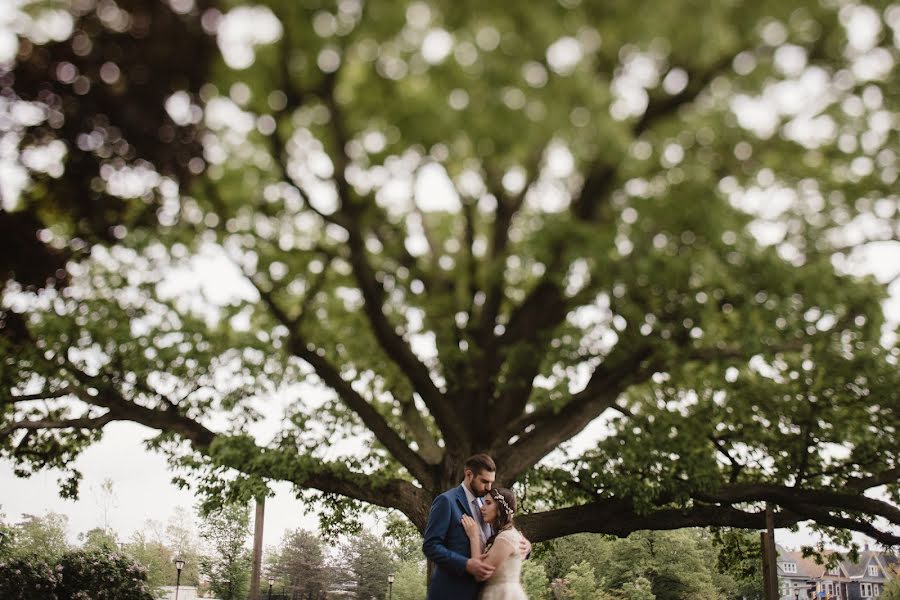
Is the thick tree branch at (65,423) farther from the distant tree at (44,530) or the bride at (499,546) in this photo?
the distant tree at (44,530)

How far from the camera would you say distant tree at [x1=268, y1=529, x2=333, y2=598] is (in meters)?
61.7

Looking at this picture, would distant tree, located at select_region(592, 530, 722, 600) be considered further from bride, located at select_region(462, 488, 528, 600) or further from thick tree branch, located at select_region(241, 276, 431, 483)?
bride, located at select_region(462, 488, 528, 600)

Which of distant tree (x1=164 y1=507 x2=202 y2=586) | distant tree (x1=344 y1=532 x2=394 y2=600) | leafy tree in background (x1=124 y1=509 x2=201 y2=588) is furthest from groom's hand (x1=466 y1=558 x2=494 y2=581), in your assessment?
distant tree (x1=164 y1=507 x2=202 y2=586)

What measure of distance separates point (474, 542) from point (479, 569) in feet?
0.99

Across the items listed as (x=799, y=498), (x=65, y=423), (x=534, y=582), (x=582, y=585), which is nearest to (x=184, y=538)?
(x=534, y=582)

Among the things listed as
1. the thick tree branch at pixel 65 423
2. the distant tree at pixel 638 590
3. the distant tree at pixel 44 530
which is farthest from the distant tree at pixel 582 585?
the thick tree branch at pixel 65 423

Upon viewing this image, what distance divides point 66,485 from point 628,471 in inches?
453

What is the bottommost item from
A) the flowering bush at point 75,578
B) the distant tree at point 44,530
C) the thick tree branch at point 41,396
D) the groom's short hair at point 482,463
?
the flowering bush at point 75,578

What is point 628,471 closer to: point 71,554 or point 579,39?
point 579,39

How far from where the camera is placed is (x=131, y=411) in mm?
13547

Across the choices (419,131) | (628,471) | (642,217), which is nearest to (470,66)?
(419,131)

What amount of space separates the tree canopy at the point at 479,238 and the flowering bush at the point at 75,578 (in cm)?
1514

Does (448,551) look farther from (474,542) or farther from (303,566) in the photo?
(303,566)

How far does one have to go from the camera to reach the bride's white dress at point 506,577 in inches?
281
